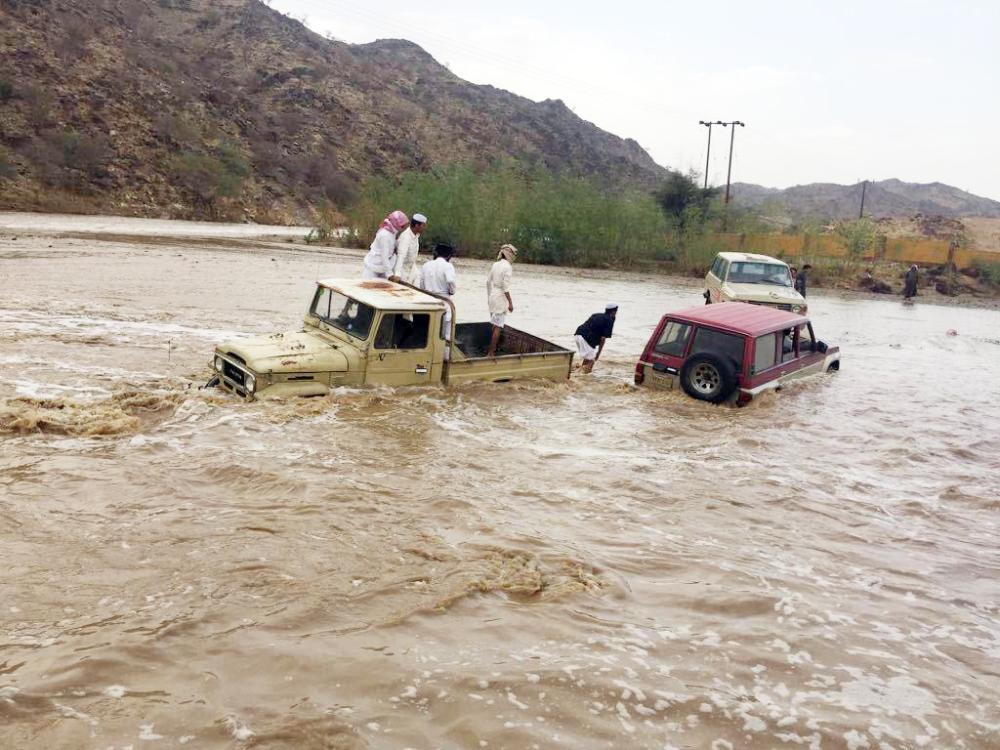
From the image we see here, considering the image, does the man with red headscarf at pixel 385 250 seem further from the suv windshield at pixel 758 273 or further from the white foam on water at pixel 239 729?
the suv windshield at pixel 758 273

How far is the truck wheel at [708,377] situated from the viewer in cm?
1005

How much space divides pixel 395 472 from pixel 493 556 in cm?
190

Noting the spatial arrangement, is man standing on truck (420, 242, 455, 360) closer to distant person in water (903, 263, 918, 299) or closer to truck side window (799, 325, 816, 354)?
truck side window (799, 325, 816, 354)

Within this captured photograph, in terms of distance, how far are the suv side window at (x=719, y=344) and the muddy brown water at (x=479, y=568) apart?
71cm

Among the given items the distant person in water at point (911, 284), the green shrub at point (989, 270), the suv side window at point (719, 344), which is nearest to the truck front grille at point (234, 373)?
the suv side window at point (719, 344)

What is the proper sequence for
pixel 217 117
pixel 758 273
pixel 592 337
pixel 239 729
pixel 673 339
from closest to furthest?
pixel 239 729 < pixel 673 339 < pixel 592 337 < pixel 758 273 < pixel 217 117

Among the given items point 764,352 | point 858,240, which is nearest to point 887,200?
point 858,240

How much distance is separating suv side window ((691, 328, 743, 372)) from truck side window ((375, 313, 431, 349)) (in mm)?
3569

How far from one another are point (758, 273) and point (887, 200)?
3710 inches

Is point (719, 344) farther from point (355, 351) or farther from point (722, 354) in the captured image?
point (355, 351)

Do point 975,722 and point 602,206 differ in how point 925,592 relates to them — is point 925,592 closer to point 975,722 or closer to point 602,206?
point 975,722

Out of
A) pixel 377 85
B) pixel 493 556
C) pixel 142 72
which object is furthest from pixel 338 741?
pixel 377 85

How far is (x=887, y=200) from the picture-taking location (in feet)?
327

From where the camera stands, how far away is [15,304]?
529 inches
